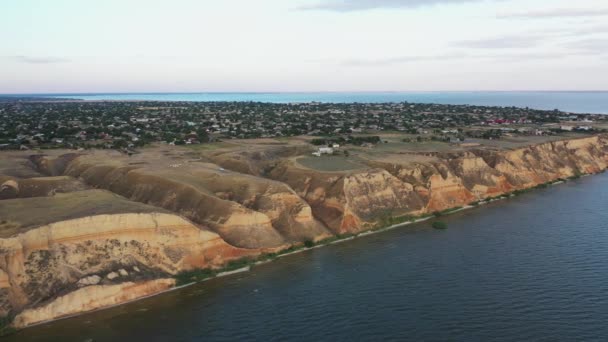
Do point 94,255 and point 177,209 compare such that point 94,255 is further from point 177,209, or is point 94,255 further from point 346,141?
point 346,141

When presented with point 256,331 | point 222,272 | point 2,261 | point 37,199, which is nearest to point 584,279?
point 256,331

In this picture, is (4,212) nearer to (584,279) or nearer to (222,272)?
(222,272)

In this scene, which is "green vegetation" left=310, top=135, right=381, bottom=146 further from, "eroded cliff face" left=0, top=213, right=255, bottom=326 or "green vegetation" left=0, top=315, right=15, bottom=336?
"green vegetation" left=0, top=315, right=15, bottom=336

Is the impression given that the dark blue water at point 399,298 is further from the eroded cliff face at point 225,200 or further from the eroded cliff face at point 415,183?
the eroded cliff face at point 415,183

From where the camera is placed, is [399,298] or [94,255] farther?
[94,255]

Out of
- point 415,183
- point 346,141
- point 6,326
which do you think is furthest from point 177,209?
point 346,141

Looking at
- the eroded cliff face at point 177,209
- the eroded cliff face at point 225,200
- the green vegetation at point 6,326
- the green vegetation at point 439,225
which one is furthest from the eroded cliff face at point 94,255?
the green vegetation at point 439,225
